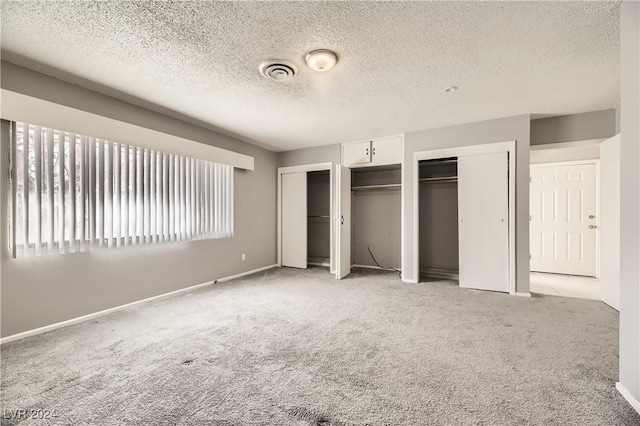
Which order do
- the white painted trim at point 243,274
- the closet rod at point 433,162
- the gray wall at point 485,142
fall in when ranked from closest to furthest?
1. the gray wall at point 485,142
2. the white painted trim at point 243,274
3. the closet rod at point 433,162

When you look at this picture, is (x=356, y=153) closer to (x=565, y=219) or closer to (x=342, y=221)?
(x=342, y=221)

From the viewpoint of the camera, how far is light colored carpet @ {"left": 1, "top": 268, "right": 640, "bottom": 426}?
145 centimetres

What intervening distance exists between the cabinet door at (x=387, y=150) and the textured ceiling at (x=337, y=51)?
1.04 meters

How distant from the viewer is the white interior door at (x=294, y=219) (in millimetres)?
5262

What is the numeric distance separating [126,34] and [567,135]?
5.11 meters

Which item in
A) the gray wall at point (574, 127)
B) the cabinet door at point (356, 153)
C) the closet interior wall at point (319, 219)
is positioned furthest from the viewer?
the closet interior wall at point (319, 219)

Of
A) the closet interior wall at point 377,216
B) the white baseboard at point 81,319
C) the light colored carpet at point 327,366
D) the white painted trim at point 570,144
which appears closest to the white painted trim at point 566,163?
the white painted trim at point 570,144

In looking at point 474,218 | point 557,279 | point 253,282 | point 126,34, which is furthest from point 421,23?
point 557,279

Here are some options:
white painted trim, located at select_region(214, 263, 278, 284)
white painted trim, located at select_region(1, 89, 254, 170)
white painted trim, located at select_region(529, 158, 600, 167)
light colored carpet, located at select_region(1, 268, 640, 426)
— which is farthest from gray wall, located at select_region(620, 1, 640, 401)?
white painted trim, located at select_region(214, 263, 278, 284)

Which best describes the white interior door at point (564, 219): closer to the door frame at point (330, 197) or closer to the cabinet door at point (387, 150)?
the cabinet door at point (387, 150)

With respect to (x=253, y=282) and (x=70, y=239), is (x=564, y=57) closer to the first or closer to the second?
(x=253, y=282)

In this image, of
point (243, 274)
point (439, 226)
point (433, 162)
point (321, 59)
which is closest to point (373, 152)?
point (433, 162)

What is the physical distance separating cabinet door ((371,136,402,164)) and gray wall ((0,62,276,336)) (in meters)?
2.32

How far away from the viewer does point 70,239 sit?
256cm
